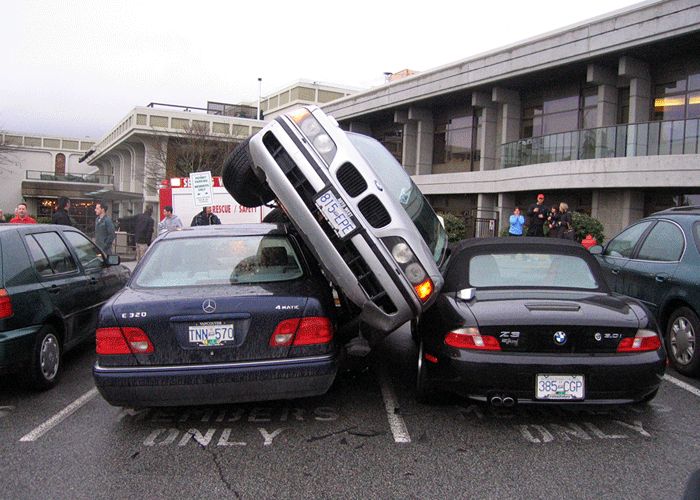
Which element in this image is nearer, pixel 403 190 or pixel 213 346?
pixel 213 346

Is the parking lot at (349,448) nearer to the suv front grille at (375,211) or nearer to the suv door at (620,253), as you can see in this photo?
the suv front grille at (375,211)

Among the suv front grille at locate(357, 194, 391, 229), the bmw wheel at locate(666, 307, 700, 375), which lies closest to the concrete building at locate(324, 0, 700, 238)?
the bmw wheel at locate(666, 307, 700, 375)

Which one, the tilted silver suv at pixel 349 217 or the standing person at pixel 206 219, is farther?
the standing person at pixel 206 219

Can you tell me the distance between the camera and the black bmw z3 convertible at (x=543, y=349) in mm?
3850

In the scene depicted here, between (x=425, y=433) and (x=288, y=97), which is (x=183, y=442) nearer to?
(x=425, y=433)

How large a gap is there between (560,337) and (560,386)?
0.33 metres

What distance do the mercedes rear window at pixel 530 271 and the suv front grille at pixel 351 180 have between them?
1300mm

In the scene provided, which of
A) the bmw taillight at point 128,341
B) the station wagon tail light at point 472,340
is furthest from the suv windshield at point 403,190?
the bmw taillight at point 128,341

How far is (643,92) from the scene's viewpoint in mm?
18797

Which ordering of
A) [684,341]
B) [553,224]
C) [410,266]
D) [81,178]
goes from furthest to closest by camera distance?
1. [81,178]
2. [553,224]
3. [684,341]
4. [410,266]

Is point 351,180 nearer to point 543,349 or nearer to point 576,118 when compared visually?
point 543,349

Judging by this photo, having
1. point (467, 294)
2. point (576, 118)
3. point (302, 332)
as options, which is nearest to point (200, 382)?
point (302, 332)

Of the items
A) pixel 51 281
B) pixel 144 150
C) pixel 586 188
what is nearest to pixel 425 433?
pixel 51 281

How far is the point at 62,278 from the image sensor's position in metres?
5.74
